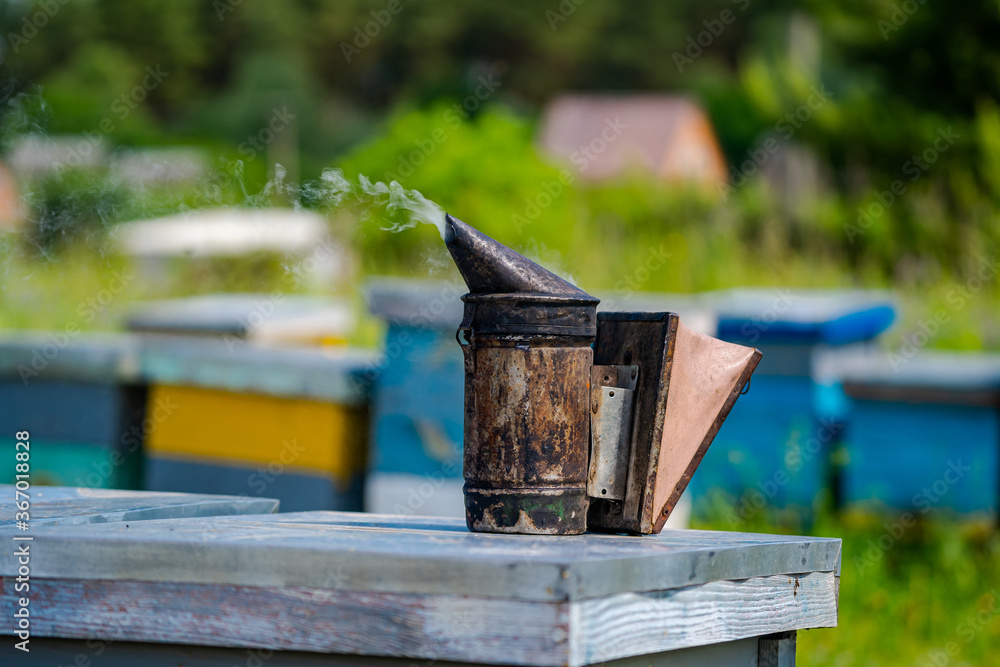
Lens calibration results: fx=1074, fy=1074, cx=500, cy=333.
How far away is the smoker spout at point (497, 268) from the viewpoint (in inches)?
67.6

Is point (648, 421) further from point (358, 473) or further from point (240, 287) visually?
point (240, 287)

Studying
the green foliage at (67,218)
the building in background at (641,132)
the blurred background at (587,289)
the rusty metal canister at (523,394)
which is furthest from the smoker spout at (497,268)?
the building in background at (641,132)

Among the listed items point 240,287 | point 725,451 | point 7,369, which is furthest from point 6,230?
→ point 725,451

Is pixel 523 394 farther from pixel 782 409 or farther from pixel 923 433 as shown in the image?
pixel 923 433

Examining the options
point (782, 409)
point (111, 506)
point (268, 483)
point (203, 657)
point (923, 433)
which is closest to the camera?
point (203, 657)

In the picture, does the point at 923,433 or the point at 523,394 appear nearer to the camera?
the point at 523,394

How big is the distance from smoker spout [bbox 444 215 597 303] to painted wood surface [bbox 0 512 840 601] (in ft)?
1.28

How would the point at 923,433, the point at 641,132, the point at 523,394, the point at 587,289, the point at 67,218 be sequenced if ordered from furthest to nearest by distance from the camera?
the point at 641,132, the point at 67,218, the point at 587,289, the point at 923,433, the point at 523,394

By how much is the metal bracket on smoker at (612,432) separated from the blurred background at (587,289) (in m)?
0.52

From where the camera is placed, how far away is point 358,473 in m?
4.51

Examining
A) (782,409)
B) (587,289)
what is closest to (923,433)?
(782,409)

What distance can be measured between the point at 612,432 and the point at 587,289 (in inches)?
197

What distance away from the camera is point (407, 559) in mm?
1334

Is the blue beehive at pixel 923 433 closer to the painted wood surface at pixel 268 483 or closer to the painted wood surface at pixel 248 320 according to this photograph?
the painted wood surface at pixel 268 483
